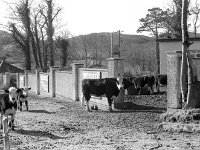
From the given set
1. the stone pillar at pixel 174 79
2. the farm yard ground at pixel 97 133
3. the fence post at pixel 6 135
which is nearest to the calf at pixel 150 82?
the farm yard ground at pixel 97 133

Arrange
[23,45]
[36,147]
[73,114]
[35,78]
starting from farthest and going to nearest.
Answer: [23,45], [35,78], [73,114], [36,147]

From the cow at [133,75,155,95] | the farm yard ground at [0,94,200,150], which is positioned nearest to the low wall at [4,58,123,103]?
the farm yard ground at [0,94,200,150]

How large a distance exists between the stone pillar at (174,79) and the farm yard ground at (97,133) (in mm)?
947

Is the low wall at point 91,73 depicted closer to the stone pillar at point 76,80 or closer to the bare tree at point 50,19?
the stone pillar at point 76,80

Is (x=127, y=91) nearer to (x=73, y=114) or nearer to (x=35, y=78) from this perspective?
(x=73, y=114)

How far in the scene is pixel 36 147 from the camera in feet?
31.1

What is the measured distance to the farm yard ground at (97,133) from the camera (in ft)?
30.3

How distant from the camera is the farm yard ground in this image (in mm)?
9234

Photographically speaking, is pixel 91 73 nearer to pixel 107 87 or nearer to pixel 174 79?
pixel 107 87

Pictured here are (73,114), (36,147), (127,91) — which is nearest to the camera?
(36,147)

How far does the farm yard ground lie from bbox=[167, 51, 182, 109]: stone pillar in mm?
947

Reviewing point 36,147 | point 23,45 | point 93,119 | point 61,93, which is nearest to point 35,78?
point 61,93

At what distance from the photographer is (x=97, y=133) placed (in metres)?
11.1

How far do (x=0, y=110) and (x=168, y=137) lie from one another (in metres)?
5.94
